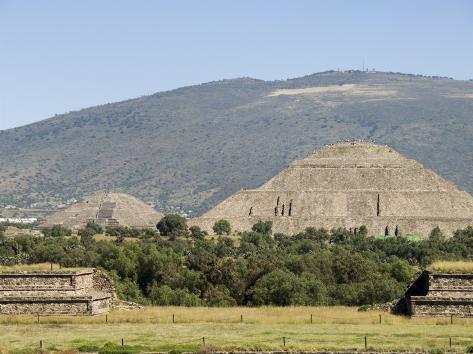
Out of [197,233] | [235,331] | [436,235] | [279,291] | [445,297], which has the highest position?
[445,297]

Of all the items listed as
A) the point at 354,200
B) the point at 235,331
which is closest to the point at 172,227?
the point at 354,200

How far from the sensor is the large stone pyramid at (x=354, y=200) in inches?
5935

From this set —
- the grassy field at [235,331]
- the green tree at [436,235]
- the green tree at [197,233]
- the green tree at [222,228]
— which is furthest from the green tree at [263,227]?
the grassy field at [235,331]

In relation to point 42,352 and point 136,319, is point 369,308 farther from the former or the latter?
point 42,352

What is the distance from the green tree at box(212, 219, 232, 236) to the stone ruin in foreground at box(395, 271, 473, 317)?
99.0 m

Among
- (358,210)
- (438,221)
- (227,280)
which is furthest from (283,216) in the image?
(227,280)

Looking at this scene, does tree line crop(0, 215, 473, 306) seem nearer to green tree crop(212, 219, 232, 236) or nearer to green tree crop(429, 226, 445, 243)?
→ green tree crop(429, 226, 445, 243)

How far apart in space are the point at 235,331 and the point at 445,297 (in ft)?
23.2

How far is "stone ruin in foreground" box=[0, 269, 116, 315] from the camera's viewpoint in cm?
4744

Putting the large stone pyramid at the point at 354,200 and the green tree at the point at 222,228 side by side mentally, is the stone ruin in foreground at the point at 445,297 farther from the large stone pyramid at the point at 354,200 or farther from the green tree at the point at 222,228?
the large stone pyramid at the point at 354,200

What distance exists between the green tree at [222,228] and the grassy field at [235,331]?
9510 centimetres

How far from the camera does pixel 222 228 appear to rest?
14650cm

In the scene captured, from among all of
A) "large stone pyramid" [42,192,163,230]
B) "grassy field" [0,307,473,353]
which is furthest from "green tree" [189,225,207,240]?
"grassy field" [0,307,473,353]

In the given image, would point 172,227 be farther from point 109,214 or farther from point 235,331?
point 235,331
